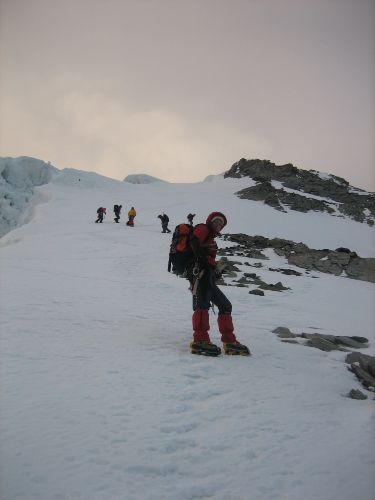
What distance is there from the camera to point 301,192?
205 feet

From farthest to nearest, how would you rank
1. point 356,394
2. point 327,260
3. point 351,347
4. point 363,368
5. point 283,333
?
point 327,260
point 283,333
point 351,347
point 363,368
point 356,394

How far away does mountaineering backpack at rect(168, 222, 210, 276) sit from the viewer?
6469 mm

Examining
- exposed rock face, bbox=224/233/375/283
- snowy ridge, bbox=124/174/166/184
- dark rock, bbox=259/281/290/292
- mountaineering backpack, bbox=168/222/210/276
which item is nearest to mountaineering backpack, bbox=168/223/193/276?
mountaineering backpack, bbox=168/222/210/276

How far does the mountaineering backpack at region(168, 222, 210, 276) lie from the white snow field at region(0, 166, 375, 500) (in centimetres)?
141

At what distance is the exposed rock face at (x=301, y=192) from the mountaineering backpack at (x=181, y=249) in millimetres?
43793

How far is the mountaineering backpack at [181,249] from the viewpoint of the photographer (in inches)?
255

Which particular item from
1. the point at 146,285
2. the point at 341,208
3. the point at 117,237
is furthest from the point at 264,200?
the point at 146,285

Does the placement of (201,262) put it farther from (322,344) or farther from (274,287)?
(274,287)

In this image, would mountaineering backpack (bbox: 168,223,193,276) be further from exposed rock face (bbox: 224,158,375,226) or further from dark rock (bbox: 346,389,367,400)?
exposed rock face (bbox: 224,158,375,226)

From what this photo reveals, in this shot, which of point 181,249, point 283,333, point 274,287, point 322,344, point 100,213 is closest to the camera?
point 181,249

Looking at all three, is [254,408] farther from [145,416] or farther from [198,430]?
[145,416]

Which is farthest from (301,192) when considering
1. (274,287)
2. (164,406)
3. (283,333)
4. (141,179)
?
(141,179)

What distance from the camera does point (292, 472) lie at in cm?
326

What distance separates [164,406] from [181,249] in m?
2.80
